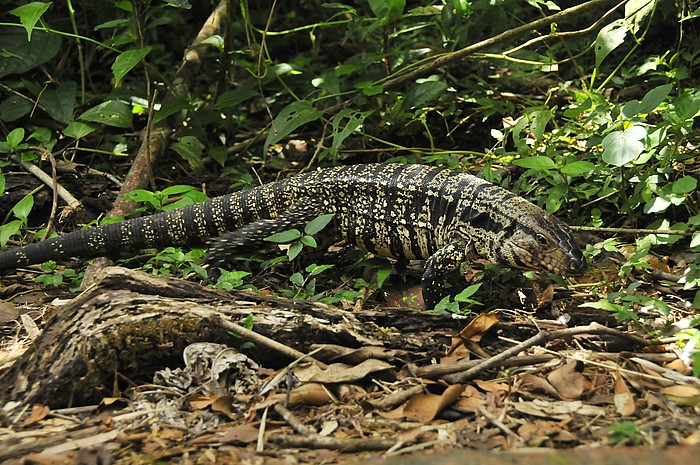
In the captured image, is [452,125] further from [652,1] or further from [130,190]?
[130,190]

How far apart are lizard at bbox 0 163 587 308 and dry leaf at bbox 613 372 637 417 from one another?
1611 mm

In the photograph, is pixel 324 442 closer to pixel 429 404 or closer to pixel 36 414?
pixel 429 404

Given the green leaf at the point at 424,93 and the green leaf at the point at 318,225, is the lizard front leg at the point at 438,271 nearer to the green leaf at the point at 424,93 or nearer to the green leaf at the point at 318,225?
the green leaf at the point at 318,225

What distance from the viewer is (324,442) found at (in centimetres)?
310

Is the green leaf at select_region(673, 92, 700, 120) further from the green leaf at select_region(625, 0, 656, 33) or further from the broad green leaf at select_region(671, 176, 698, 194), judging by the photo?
the green leaf at select_region(625, 0, 656, 33)

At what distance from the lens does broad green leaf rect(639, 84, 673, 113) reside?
4793 mm

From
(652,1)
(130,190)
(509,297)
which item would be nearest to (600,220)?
(509,297)

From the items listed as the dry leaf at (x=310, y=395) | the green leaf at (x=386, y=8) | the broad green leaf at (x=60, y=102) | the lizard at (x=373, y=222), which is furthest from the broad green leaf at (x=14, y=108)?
the dry leaf at (x=310, y=395)

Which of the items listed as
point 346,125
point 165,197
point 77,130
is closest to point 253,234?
point 165,197

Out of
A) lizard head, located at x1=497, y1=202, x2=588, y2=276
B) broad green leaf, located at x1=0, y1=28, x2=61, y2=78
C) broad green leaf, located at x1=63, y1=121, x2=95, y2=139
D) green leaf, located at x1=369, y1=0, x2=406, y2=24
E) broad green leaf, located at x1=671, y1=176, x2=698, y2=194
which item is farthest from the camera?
broad green leaf, located at x1=0, y1=28, x2=61, y2=78

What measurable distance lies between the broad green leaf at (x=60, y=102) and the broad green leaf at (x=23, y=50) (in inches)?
13.3

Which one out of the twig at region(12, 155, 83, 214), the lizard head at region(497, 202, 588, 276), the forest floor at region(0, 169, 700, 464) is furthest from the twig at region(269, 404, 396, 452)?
the twig at region(12, 155, 83, 214)

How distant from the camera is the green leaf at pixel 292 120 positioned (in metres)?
6.46

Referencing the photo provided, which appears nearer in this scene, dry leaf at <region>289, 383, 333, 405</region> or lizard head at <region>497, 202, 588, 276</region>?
dry leaf at <region>289, 383, 333, 405</region>
